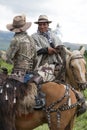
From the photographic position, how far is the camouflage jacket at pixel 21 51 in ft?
22.6

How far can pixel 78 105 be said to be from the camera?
710 cm

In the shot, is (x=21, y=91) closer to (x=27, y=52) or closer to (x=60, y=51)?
(x=27, y=52)

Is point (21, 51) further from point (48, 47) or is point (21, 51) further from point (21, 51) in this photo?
point (48, 47)

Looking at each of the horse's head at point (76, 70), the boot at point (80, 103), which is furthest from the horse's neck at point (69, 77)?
the boot at point (80, 103)

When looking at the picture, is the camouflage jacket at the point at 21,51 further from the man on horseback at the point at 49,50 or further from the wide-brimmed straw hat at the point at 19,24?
the man on horseback at the point at 49,50

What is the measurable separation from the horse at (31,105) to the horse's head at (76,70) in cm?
33

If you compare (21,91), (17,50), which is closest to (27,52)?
(17,50)

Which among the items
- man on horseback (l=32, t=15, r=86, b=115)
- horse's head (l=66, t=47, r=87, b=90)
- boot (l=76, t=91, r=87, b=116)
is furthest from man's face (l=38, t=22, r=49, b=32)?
boot (l=76, t=91, r=87, b=116)

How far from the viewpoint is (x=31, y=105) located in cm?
672

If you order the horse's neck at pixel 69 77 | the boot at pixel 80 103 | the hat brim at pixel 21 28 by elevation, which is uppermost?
the hat brim at pixel 21 28

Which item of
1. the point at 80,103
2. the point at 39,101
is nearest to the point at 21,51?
the point at 39,101

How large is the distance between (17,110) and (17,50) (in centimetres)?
99

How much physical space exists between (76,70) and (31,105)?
1097 mm

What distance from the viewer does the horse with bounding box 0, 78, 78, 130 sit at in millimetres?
6754
